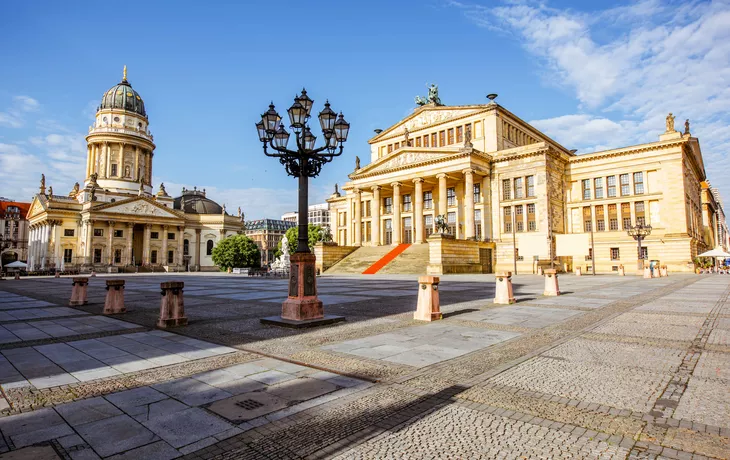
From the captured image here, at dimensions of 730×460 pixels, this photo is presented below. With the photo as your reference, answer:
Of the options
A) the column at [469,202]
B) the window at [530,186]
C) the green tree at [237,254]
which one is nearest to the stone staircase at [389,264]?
the column at [469,202]

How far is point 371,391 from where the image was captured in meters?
5.02

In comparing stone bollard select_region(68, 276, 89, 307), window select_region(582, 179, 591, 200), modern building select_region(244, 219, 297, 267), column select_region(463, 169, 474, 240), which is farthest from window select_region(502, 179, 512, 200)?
modern building select_region(244, 219, 297, 267)

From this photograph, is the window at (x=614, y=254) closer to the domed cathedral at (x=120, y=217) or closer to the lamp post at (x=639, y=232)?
the lamp post at (x=639, y=232)

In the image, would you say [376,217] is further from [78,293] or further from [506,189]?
[78,293]

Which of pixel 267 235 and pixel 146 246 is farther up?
pixel 267 235

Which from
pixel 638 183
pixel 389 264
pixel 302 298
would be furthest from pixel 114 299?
pixel 638 183

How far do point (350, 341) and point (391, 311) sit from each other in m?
4.65

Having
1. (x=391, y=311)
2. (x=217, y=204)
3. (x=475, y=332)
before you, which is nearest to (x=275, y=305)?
(x=391, y=311)

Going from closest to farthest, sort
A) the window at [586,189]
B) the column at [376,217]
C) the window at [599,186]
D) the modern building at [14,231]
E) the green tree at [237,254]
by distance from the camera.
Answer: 1. the window at [599,186]
2. the window at [586,189]
3. the column at [376,217]
4. the green tree at [237,254]
5. the modern building at [14,231]

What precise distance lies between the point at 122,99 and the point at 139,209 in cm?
2480

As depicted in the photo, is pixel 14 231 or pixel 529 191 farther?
pixel 14 231

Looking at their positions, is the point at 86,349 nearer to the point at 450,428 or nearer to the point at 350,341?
the point at 350,341

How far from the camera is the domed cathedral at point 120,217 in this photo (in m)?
71.2

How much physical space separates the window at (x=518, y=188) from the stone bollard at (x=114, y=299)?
142ft
